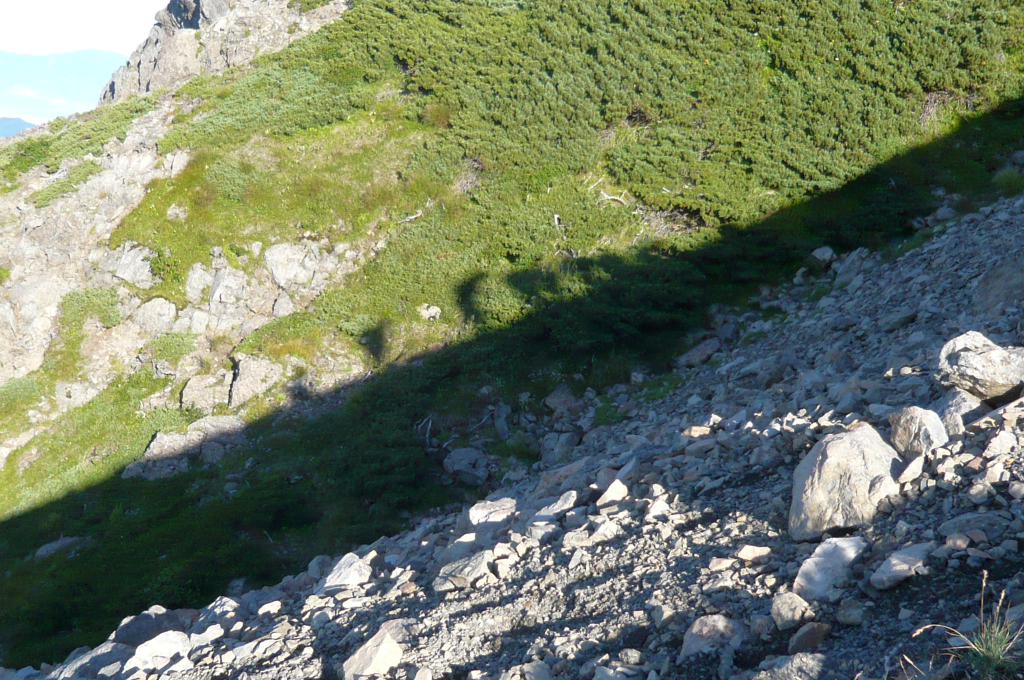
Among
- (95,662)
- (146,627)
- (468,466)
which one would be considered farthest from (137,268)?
(95,662)

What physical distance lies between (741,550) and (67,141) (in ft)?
62.9

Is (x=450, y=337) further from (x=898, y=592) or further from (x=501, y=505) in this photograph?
(x=898, y=592)

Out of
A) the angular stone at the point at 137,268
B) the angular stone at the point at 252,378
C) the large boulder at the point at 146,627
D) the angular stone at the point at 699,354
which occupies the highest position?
the angular stone at the point at 137,268

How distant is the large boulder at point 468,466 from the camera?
388 inches

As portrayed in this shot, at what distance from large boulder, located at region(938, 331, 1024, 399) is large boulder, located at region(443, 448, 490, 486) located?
6.46 meters

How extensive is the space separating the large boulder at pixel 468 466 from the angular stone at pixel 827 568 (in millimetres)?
6349

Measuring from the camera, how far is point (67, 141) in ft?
Result: 55.0

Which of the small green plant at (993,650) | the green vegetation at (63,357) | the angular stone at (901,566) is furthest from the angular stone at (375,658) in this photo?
the green vegetation at (63,357)

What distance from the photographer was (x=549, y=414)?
1067 cm

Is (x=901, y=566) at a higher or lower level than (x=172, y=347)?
lower

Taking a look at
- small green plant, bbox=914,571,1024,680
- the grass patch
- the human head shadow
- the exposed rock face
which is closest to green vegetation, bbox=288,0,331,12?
the exposed rock face

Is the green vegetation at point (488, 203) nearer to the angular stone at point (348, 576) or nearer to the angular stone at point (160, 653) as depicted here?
the angular stone at point (348, 576)

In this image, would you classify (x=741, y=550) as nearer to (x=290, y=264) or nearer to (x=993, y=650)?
(x=993, y=650)

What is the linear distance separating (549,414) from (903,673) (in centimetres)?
782
